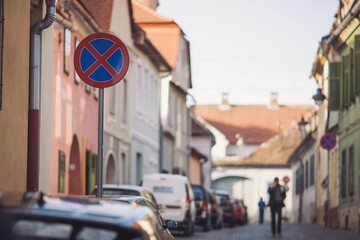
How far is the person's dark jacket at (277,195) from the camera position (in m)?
24.7

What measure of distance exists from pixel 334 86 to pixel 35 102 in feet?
60.6

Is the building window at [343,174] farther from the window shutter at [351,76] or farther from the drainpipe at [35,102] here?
the drainpipe at [35,102]

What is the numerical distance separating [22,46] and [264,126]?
90.2 m

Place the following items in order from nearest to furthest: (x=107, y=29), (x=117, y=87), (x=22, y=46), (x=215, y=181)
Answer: (x=22, y=46), (x=107, y=29), (x=117, y=87), (x=215, y=181)

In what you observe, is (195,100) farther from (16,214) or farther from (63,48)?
(16,214)

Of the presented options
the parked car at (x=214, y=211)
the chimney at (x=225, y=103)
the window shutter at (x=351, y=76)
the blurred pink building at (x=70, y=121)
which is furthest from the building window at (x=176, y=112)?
the chimney at (x=225, y=103)

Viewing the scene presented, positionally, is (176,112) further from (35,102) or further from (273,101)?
(273,101)

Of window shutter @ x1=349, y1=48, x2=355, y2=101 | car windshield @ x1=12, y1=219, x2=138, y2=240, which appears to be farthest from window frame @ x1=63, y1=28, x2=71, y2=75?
car windshield @ x1=12, y1=219, x2=138, y2=240

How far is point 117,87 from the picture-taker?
32562mm

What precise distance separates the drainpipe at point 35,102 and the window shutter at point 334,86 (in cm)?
1768

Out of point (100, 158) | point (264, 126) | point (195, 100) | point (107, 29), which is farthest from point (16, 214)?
point (264, 126)

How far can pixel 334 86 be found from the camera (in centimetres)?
3359

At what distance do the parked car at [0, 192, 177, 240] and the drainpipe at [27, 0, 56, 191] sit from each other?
40.6ft

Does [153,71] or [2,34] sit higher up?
[153,71]
